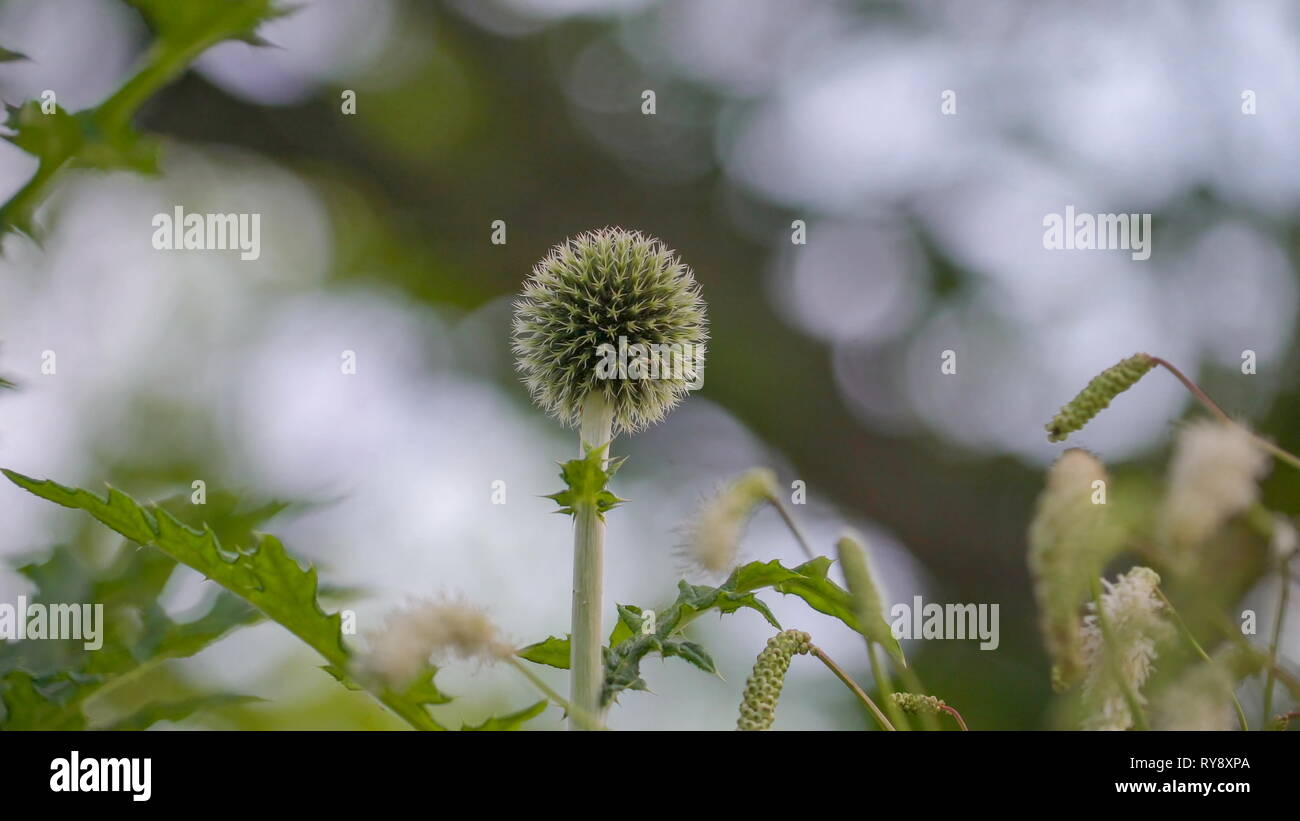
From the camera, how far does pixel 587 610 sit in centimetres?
72

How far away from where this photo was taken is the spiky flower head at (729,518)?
1.86 feet

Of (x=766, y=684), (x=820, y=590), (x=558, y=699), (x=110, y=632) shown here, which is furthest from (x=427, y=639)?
(x=110, y=632)

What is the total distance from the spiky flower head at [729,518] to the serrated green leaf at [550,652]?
0.70 feet

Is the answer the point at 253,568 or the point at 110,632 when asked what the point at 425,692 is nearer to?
the point at 253,568

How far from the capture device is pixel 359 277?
3.22 m

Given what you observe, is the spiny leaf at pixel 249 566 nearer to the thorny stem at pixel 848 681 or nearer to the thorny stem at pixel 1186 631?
the thorny stem at pixel 848 681

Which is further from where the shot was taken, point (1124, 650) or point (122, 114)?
point (122, 114)

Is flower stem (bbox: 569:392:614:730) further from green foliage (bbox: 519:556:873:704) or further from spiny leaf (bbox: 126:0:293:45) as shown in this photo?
spiny leaf (bbox: 126:0:293:45)

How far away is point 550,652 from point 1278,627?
1.60 feet

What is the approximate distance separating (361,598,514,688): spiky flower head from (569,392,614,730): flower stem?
0.41ft

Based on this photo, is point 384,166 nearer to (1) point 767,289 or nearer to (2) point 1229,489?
(1) point 767,289

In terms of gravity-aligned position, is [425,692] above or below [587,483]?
below

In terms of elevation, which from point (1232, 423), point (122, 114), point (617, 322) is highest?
point (122, 114)

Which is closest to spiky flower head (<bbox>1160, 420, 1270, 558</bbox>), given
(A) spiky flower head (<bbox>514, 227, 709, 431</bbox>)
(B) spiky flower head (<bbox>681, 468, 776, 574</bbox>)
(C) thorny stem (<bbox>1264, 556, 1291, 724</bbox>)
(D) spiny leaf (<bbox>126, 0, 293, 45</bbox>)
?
(C) thorny stem (<bbox>1264, 556, 1291, 724</bbox>)
